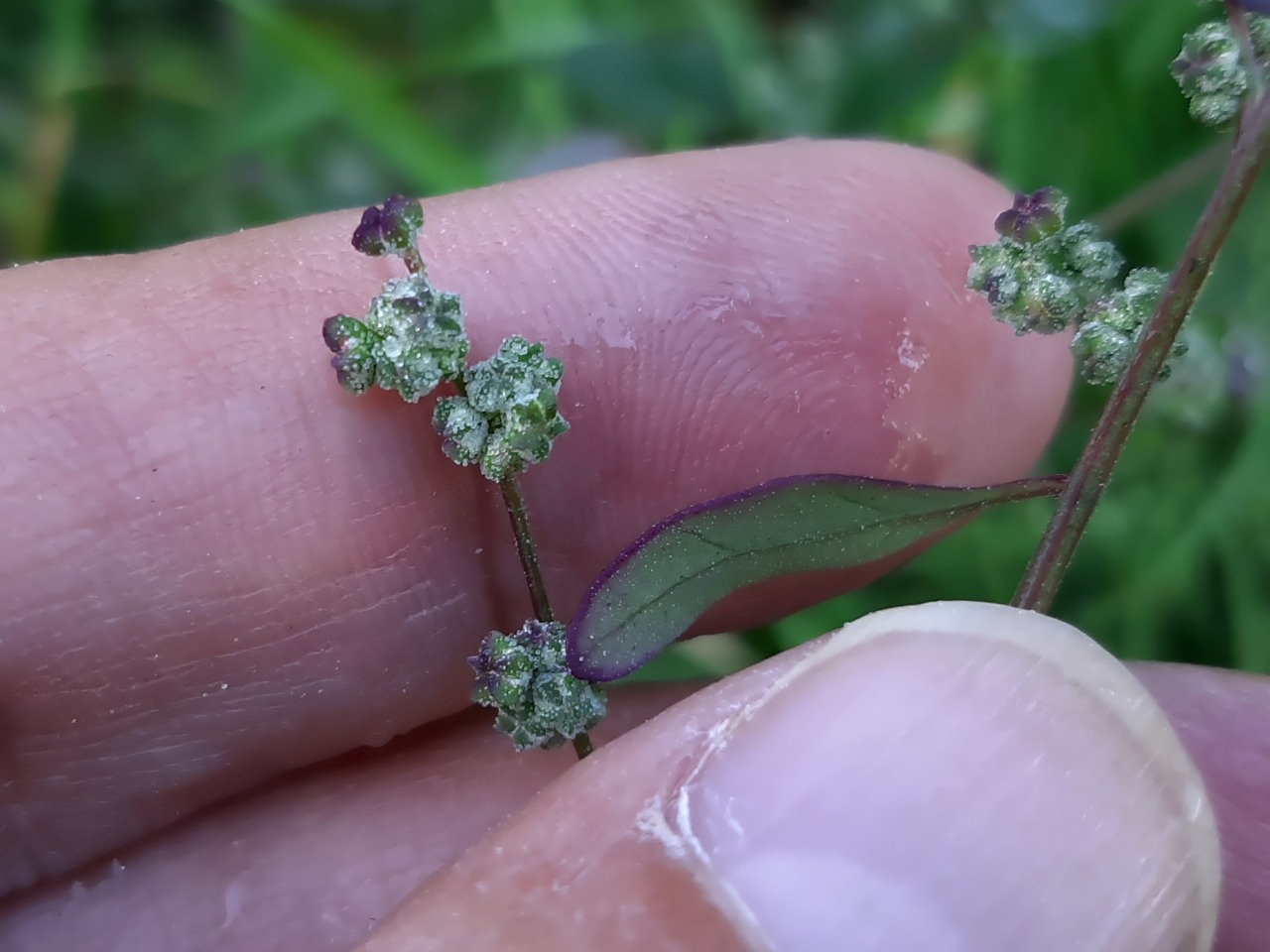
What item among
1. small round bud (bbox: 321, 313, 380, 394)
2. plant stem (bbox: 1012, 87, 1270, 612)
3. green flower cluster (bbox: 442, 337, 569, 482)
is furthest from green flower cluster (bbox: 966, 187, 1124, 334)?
small round bud (bbox: 321, 313, 380, 394)

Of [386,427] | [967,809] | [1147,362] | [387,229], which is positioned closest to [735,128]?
[386,427]

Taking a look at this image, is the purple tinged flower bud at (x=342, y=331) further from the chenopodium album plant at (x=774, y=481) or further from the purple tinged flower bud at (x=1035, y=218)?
the purple tinged flower bud at (x=1035, y=218)

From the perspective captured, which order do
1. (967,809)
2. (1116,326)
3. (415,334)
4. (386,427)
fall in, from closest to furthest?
(967,809) < (1116,326) < (415,334) < (386,427)

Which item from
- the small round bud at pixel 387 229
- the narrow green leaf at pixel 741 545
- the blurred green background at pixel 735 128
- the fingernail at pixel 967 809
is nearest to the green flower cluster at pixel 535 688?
the narrow green leaf at pixel 741 545

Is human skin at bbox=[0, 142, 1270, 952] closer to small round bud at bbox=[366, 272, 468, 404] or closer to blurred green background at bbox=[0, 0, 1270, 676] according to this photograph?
small round bud at bbox=[366, 272, 468, 404]

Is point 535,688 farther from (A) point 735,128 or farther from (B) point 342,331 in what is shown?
(A) point 735,128

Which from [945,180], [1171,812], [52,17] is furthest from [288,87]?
[1171,812]
